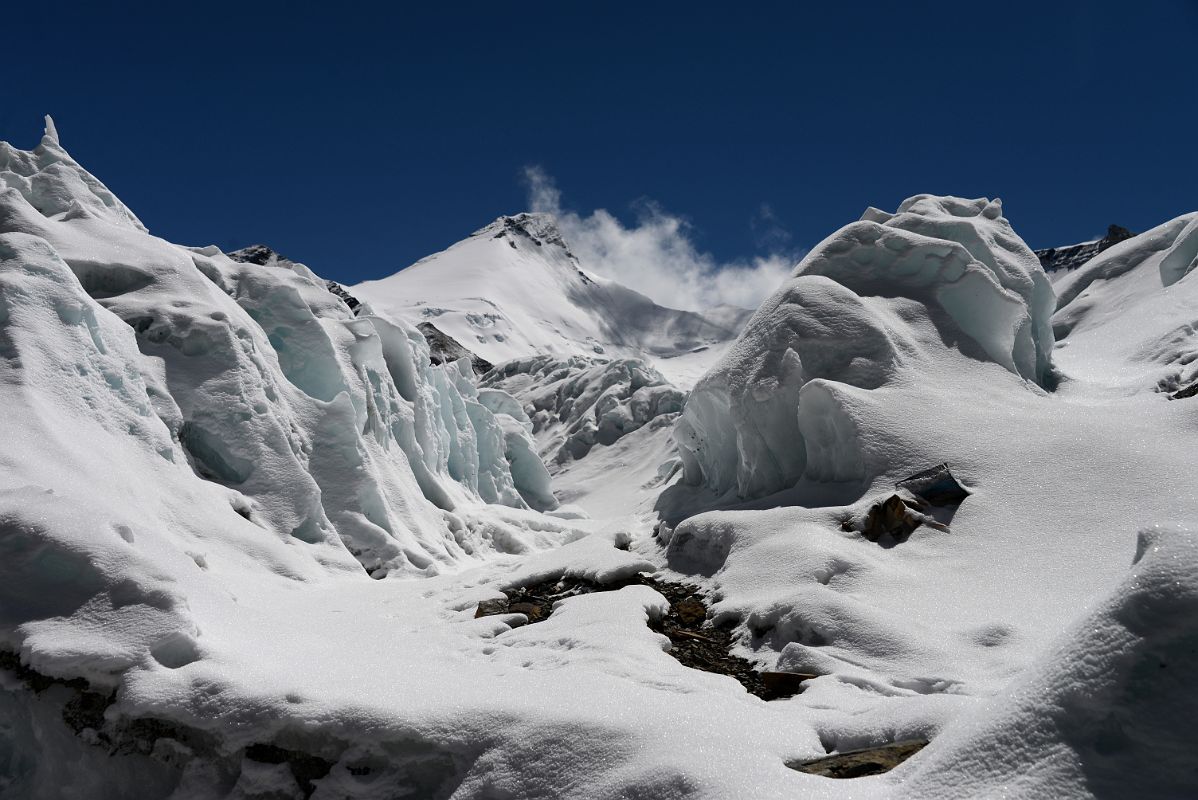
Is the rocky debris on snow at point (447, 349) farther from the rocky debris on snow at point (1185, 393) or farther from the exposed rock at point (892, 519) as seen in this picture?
the exposed rock at point (892, 519)

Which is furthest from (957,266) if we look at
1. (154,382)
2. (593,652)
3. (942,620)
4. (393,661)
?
(154,382)

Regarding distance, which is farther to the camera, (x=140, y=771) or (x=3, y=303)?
(x=3, y=303)

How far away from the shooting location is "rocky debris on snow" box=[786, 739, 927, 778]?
4.60m

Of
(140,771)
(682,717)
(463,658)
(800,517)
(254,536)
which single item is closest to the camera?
(682,717)

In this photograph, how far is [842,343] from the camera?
47.0ft

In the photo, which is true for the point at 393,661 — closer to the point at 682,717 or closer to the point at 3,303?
the point at 682,717

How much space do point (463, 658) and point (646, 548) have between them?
7.10 meters

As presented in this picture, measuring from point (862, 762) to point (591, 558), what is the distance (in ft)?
26.1

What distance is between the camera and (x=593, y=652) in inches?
288

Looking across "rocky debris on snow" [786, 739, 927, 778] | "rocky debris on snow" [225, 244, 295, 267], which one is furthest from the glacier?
"rocky debris on snow" [225, 244, 295, 267]

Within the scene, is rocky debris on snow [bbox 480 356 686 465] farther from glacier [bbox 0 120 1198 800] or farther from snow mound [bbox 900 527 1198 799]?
snow mound [bbox 900 527 1198 799]

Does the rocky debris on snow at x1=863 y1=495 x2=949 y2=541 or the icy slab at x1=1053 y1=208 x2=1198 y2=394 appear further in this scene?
the icy slab at x1=1053 y1=208 x2=1198 y2=394

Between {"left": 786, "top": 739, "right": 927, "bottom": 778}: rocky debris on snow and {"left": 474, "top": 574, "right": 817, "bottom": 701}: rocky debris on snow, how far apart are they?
2.01 metres

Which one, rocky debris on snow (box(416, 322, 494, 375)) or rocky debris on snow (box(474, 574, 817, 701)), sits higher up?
rocky debris on snow (box(416, 322, 494, 375))
